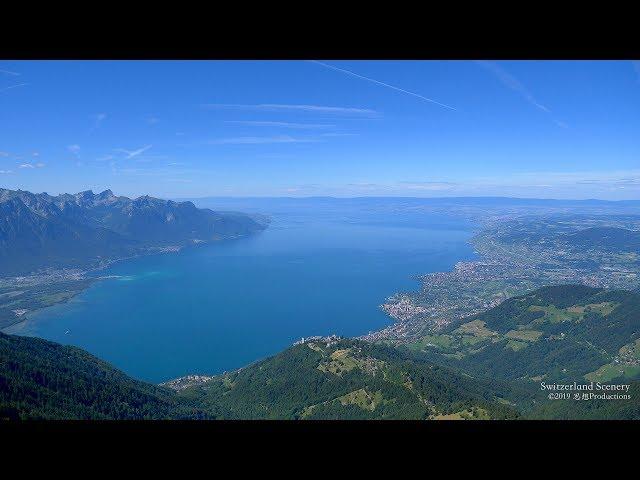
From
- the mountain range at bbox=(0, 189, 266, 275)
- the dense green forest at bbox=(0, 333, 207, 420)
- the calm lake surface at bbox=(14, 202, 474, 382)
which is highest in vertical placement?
the mountain range at bbox=(0, 189, 266, 275)

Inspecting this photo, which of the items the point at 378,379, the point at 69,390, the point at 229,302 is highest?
the point at 69,390

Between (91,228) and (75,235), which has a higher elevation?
(91,228)

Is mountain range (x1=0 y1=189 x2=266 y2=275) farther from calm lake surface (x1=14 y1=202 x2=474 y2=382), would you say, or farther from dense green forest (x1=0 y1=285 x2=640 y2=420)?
dense green forest (x1=0 y1=285 x2=640 y2=420)

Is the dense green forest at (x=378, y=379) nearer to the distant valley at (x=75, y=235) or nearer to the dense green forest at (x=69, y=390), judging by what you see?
the dense green forest at (x=69, y=390)

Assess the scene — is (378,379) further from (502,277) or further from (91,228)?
(91,228)

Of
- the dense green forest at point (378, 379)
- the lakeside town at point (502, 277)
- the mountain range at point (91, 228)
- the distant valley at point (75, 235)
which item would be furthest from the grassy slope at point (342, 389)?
the mountain range at point (91, 228)

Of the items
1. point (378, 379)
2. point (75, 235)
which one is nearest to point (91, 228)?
point (75, 235)

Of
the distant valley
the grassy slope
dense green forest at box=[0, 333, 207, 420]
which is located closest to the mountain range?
the distant valley

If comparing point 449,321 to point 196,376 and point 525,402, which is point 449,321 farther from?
point 196,376
